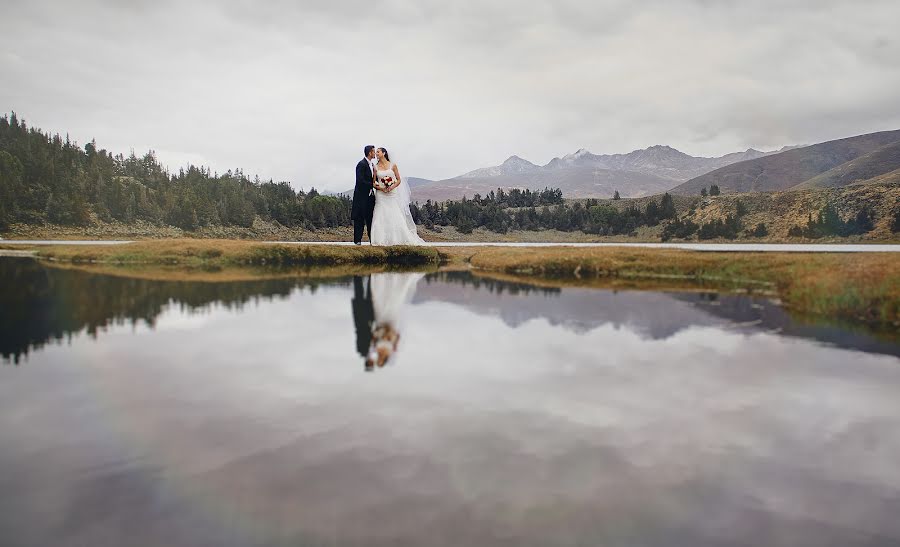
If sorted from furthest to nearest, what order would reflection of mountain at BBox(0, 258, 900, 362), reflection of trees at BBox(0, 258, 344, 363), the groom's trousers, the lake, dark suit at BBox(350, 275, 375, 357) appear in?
the groom's trousers
reflection of mountain at BBox(0, 258, 900, 362)
reflection of trees at BBox(0, 258, 344, 363)
dark suit at BBox(350, 275, 375, 357)
the lake

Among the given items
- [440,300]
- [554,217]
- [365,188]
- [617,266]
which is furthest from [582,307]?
[554,217]

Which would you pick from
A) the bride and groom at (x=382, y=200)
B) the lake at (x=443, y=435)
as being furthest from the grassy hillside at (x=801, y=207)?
the lake at (x=443, y=435)

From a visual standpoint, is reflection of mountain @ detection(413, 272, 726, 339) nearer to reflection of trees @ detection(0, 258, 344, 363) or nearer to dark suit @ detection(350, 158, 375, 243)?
reflection of trees @ detection(0, 258, 344, 363)

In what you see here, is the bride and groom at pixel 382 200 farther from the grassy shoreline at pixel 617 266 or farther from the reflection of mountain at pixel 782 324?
the reflection of mountain at pixel 782 324

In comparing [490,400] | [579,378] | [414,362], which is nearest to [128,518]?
[490,400]

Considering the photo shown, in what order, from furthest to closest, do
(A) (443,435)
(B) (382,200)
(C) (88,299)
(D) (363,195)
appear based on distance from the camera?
1. (B) (382,200)
2. (D) (363,195)
3. (C) (88,299)
4. (A) (443,435)

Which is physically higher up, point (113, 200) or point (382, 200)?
point (113, 200)

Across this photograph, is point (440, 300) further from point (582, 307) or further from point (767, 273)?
point (767, 273)

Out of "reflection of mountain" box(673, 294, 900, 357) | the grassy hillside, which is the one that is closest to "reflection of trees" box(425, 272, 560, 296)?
"reflection of mountain" box(673, 294, 900, 357)

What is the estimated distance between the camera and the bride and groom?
4421 centimetres

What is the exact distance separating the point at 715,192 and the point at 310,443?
177 m

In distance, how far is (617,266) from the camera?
43.9 m

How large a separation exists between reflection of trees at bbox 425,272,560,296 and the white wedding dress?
8.21 metres

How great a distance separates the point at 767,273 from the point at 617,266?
10.9m
